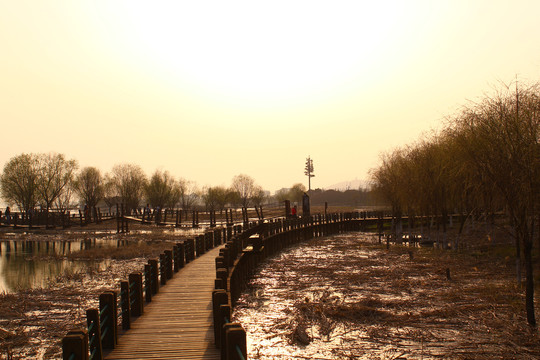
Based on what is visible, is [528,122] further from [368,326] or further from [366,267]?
[366,267]

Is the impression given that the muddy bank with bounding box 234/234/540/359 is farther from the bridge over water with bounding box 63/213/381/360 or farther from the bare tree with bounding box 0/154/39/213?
the bare tree with bounding box 0/154/39/213

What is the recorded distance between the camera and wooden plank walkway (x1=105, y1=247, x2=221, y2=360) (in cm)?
925

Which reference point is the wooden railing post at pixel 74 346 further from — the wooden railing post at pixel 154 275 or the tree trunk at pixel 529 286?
the tree trunk at pixel 529 286

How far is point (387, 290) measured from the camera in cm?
1933

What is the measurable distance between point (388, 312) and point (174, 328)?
7.75 metres

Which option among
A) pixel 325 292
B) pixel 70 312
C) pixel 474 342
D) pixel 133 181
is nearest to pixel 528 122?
pixel 474 342

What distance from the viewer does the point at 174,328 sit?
10.9 metres

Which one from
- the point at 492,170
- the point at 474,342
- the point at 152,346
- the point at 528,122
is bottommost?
the point at 474,342

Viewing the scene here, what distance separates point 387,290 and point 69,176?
7858 centimetres

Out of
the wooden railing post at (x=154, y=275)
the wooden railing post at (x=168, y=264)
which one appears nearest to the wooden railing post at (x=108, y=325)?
the wooden railing post at (x=154, y=275)

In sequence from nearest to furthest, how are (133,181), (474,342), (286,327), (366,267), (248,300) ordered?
(474,342) < (286,327) < (248,300) < (366,267) < (133,181)

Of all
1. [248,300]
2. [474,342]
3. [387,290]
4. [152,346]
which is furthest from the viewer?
[387,290]

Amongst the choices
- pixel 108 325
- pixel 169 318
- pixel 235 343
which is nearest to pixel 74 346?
pixel 235 343

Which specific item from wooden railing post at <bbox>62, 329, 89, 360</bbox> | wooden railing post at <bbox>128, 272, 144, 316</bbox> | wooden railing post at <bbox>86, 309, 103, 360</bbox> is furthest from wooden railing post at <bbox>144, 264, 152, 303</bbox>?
wooden railing post at <bbox>62, 329, 89, 360</bbox>
